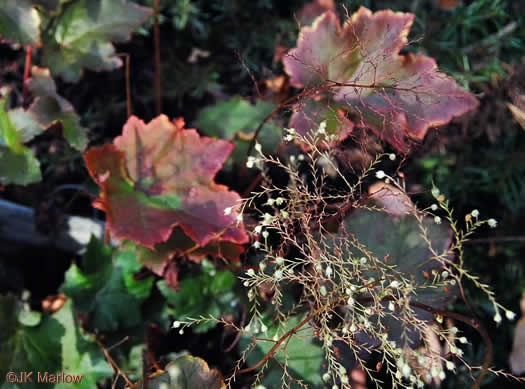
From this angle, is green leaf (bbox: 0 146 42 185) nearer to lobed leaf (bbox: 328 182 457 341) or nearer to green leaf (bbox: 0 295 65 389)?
green leaf (bbox: 0 295 65 389)

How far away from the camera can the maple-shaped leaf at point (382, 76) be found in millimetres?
744

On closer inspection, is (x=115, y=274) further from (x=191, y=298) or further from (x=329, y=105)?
(x=329, y=105)

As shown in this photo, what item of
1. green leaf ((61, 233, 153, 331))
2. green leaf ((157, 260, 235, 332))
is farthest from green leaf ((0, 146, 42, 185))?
green leaf ((157, 260, 235, 332))

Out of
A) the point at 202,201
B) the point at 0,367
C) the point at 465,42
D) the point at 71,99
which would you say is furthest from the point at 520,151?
the point at 0,367

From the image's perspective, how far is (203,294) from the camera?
91cm

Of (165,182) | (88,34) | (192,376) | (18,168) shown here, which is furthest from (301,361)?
(88,34)

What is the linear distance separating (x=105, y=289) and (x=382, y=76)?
66 centimetres

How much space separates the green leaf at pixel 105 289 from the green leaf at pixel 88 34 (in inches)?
14.6

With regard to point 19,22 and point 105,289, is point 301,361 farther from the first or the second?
point 19,22

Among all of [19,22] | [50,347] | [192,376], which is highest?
[19,22]

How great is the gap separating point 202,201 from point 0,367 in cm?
47

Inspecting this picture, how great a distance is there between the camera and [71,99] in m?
1.19

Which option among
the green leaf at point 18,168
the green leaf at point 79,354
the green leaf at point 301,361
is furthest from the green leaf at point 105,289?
the green leaf at point 301,361

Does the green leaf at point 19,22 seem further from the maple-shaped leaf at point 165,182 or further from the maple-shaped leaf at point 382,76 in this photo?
the maple-shaped leaf at point 382,76
